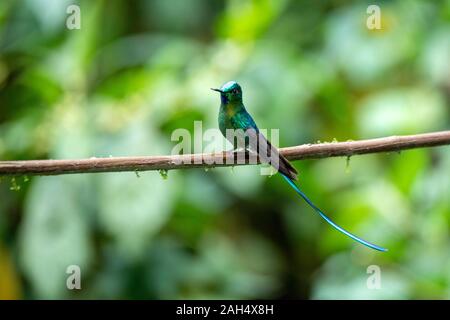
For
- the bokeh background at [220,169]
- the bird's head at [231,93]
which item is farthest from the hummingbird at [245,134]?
the bokeh background at [220,169]

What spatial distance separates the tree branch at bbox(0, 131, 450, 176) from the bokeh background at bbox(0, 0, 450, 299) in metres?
1.26

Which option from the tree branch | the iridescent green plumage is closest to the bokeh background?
the iridescent green plumage

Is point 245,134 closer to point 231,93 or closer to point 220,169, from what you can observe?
point 231,93

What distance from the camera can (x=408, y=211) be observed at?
348 cm

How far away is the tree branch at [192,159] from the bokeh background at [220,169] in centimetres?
126

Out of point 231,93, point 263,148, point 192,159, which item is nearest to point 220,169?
point 231,93

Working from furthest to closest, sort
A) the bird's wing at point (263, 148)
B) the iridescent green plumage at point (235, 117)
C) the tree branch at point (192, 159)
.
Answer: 1. the iridescent green plumage at point (235, 117)
2. the bird's wing at point (263, 148)
3. the tree branch at point (192, 159)

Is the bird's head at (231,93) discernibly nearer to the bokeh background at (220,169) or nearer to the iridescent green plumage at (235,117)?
the iridescent green plumage at (235,117)

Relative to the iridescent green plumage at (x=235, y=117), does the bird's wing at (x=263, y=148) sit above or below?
below

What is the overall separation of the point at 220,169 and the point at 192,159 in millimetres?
1567

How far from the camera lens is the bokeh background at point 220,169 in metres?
3.41
